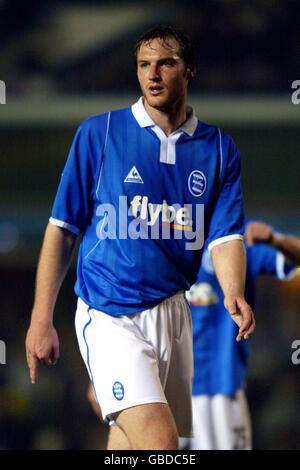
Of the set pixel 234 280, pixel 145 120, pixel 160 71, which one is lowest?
pixel 234 280

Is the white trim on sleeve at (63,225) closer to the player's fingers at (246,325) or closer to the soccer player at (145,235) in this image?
the soccer player at (145,235)

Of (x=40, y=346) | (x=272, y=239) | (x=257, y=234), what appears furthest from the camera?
(x=272, y=239)

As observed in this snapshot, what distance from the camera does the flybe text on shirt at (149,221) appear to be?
2.62m

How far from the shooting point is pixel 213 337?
4.25m

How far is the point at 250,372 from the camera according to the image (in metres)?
5.34

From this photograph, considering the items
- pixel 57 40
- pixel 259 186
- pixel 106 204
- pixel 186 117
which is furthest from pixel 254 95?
pixel 106 204

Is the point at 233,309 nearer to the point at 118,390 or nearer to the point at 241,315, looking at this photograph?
the point at 241,315

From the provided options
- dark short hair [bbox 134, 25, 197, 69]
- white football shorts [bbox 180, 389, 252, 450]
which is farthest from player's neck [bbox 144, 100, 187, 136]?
white football shorts [bbox 180, 389, 252, 450]

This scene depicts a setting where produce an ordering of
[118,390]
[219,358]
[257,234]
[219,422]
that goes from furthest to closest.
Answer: [219,422]
[219,358]
[257,234]
[118,390]

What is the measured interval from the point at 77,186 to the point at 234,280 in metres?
0.59

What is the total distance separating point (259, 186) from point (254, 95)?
59 centimetres

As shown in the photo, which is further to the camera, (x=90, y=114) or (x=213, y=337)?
(x=90, y=114)

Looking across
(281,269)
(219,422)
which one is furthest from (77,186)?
(219,422)
